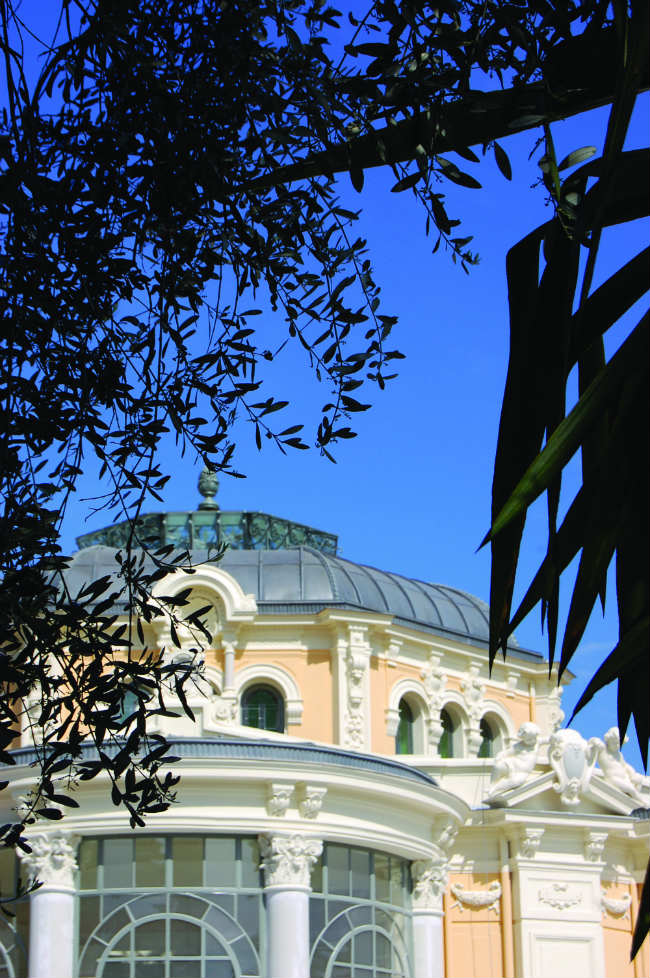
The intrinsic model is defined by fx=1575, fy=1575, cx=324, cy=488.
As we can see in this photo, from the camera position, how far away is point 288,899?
20.8 m

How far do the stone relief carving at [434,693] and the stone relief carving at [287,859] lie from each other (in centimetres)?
1218

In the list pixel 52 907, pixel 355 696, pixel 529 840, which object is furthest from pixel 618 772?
pixel 52 907

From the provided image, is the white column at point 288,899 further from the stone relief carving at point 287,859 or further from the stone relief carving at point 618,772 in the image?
the stone relief carving at point 618,772

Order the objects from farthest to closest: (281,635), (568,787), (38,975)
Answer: (281,635), (568,787), (38,975)

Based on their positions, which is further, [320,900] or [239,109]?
[320,900]

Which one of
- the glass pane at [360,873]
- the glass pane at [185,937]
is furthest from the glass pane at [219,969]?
the glass pane at [360,873]

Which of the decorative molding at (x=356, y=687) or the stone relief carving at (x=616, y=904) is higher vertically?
the decorative molding at (x=356, y=687)

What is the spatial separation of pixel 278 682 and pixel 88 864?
12127 millimetres

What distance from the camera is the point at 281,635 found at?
33.3 meters

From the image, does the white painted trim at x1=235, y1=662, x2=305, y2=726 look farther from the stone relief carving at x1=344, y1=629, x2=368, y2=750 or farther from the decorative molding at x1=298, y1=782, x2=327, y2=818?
the decorative molding at x1=298, y1=782, x2=327, y2=818

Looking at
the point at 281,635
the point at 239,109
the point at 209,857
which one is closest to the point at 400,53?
the point at 239,109

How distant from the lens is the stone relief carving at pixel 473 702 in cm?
3438

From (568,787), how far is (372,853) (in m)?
5.88

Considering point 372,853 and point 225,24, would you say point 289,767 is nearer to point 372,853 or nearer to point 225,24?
point 372,853
